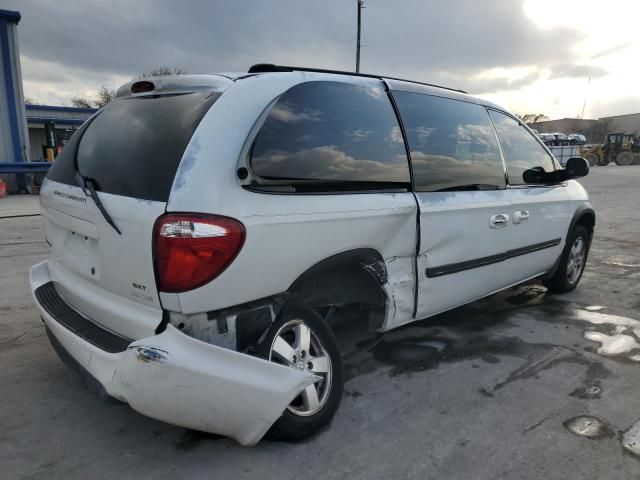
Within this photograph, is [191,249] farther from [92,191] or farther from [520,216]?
[520,216]

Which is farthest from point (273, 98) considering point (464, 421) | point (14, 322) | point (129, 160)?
point (14, 322)

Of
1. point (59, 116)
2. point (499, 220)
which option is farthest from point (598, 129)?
point (499, 220)

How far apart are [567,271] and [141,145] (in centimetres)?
422

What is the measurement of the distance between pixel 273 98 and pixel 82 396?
2046mm

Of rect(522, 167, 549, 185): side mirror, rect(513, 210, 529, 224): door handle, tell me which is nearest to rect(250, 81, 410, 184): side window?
rect(513, 210, 529, 224): door handle

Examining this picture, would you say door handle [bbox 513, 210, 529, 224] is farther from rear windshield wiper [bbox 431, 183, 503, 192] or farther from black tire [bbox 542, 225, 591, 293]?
black tire [bbox 542, 225, 591, 293]

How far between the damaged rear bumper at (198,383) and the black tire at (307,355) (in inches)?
6.2

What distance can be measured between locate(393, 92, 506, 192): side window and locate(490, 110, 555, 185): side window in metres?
0.14

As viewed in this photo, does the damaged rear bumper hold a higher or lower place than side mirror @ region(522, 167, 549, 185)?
lower

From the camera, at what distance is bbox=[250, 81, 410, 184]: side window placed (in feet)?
7.63

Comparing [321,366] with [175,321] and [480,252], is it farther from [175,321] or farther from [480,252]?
[480,252]

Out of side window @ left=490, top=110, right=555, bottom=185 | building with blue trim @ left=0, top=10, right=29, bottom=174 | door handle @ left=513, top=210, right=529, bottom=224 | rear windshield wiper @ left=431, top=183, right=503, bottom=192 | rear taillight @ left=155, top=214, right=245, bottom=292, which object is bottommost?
door handle @ left=513, top=210, right=529, bottom=224

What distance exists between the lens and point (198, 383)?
1961 millimetres

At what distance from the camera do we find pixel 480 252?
343 centimetres
